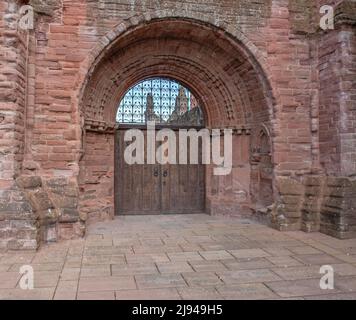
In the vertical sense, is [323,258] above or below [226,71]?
below

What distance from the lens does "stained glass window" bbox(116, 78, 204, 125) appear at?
839cm

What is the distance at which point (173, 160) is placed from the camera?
28.1 feet

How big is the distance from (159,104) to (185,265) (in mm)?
4712

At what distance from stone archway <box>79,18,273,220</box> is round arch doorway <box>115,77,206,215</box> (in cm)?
35

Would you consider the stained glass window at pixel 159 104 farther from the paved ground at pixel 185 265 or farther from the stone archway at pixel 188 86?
the paved ground at pixel 185 265

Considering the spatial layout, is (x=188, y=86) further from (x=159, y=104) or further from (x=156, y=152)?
(x=156, y=152)

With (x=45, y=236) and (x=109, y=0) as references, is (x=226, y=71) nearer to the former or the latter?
(x=109, y=0)

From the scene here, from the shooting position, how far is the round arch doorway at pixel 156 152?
8.35m

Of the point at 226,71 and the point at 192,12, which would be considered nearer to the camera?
the point at 192,12

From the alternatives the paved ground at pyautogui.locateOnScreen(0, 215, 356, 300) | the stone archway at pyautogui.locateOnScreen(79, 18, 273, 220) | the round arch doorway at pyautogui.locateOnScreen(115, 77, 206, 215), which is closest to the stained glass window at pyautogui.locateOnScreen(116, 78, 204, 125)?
the round arch doorway at pyautogui.locateOnScreen(115, 77, 206, 215)

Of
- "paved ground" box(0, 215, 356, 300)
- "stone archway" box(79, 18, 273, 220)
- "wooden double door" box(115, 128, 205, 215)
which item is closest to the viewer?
"paved ground" box(0, 215, 356, 300)

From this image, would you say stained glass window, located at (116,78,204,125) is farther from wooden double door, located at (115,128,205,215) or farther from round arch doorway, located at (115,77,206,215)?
wooden double door, located at (115,128,205,215)

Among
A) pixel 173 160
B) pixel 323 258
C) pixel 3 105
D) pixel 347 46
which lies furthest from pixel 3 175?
pixel 347 46

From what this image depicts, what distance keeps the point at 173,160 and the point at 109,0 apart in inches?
140
